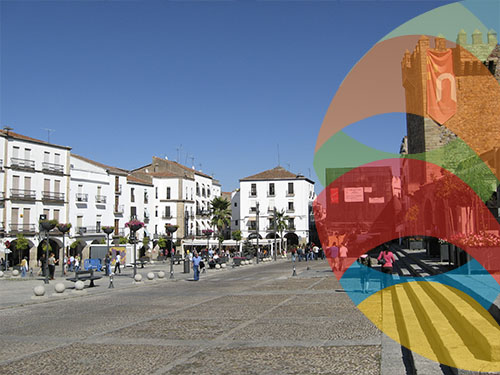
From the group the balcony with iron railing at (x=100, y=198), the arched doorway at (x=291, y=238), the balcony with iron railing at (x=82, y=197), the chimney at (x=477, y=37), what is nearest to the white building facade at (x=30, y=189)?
the balcony with iron railing at (x=82, y=197)

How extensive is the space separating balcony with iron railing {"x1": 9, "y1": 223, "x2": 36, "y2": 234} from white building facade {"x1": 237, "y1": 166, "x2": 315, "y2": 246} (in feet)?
127

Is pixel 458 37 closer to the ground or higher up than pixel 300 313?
higher up

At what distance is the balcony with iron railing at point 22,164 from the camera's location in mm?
47031

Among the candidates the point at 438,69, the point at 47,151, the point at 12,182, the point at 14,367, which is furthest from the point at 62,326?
the point at 438,69

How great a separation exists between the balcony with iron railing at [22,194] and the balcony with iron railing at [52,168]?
2882mm

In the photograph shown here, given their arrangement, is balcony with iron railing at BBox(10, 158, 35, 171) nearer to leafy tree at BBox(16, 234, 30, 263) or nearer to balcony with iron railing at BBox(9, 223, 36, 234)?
balcony with iron railing at BBox(9, 223, 36, 234)

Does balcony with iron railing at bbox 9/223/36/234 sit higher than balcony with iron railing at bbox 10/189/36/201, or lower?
lower

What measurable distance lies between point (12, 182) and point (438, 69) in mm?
41225

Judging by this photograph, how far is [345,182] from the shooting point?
90.6m

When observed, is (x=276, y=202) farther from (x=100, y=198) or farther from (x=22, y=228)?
(x=22, y=228)

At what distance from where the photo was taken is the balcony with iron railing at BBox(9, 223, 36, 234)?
46.0 metres

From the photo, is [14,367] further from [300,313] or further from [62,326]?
[300,313]

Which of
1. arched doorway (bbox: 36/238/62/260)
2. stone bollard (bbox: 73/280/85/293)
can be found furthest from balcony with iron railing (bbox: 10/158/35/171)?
stone bollard (bbox: 73/280/85/293)

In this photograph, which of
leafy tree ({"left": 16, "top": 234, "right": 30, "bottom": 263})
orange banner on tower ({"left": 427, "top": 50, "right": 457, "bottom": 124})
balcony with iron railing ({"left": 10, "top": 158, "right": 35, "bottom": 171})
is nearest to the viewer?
leafy tree ({"left": 16, "top": 234, "right": 30, "bottom": 263})
